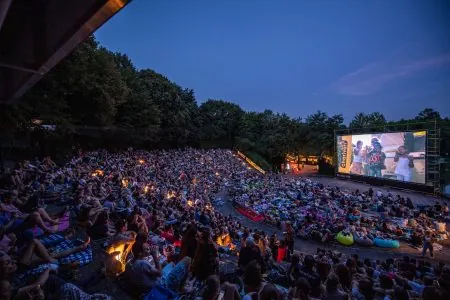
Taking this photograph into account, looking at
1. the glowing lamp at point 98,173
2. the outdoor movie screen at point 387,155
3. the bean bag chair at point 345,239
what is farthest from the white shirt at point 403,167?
the glowing lamp at point 98,173

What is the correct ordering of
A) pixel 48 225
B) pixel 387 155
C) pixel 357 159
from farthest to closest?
pixel 357 159, pixel 387 155, pixel 48 225

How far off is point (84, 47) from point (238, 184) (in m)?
18.7

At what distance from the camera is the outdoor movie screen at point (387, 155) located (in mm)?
25344

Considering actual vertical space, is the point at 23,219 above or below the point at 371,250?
above

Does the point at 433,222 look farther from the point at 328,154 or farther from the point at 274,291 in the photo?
the point at 328,154

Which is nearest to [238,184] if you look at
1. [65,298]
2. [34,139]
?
[34,139]

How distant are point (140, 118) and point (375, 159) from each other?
3047 cm

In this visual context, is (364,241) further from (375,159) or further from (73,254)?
(375,159)

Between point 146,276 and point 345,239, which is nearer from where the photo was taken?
point 146,276

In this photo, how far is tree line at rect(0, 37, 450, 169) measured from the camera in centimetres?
1919

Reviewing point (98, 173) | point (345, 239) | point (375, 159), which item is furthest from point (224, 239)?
point (375, 159)

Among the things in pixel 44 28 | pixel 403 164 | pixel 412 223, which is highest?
pixel 44 28

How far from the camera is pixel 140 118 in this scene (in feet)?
124

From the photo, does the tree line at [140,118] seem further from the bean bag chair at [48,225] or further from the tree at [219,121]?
the bean bag chair at [48,225]
